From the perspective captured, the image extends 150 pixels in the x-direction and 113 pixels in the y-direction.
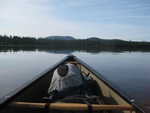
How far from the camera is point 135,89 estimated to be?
26.0ft

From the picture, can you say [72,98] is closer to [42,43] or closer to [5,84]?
[5,84]

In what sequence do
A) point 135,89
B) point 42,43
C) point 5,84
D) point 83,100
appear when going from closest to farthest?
point 83,100
point 135,89
point 5,84
point 42,43

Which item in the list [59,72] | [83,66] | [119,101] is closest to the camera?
[119,101]

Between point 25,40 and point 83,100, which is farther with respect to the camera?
point 25,40

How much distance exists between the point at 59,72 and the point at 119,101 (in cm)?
187

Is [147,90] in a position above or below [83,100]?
below

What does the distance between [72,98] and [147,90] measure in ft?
16.6

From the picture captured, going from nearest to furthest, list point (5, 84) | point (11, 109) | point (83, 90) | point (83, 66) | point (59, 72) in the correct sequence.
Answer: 1. point (11, 109)
2. point (83, 90)
3. point (59, 72)
4. point (83, 66)
5. point (5, 84)

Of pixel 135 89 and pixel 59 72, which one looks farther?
pixel 135 89

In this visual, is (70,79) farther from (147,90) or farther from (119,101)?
(147,90)

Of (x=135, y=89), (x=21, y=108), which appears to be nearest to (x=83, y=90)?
(x=21, y=108)

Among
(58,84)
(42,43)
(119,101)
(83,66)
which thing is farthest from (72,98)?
(42,43)

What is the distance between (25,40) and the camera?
77.5 metres

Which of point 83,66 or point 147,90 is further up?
point 83,66
